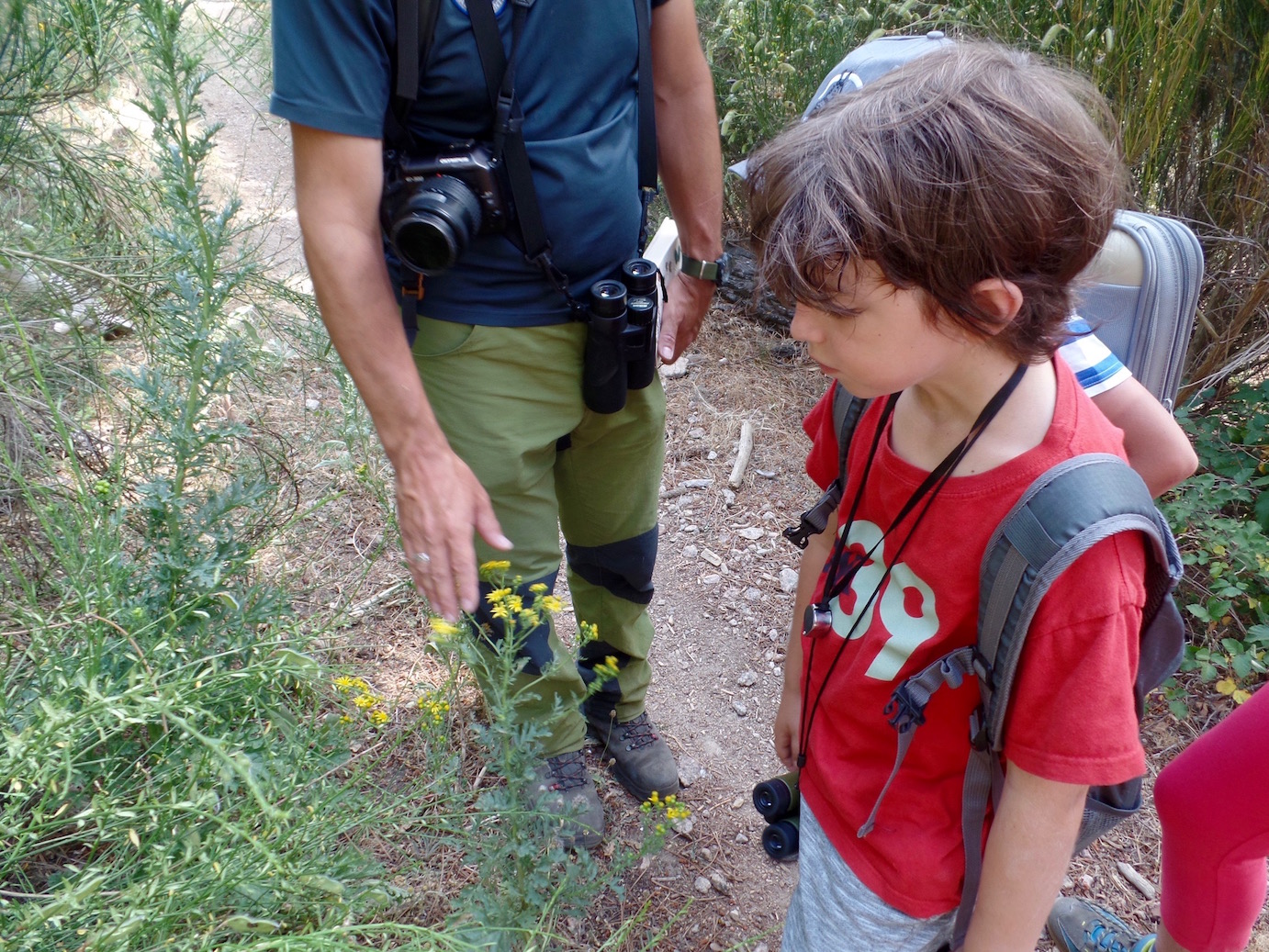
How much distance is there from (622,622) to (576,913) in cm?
78

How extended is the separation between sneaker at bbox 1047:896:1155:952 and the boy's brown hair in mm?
1589

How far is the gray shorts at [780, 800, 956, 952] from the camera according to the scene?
4.49ft

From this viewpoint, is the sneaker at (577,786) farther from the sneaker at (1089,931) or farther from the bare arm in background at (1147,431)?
the bare arm in background at (1147,431)

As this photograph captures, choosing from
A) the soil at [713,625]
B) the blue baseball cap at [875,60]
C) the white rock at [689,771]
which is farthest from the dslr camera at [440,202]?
the white rock at [689,771]

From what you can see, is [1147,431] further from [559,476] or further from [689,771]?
[689,771]

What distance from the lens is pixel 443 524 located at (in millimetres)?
1458

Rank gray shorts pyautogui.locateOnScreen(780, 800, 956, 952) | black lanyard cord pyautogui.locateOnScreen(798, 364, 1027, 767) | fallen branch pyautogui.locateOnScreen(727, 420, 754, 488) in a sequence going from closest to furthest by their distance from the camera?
black lanyard cord pyautogui.locateOnScreen(798, 364, 1027, 767), gray shorts pyautogui.locateOnScreen(780, 800, 956, 952), fallen branch pyautogui.locateOnScreen(727, 420, 754, 488)

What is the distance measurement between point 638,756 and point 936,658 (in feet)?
4.50

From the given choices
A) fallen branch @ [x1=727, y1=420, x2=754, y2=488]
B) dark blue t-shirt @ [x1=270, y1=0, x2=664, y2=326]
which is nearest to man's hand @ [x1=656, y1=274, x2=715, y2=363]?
dark blue t-shirt @ [x1=270, y1=0, x2=664, y2=326]

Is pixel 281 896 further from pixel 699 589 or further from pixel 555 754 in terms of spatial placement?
pixel 699 589

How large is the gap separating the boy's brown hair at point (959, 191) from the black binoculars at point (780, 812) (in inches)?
35.2

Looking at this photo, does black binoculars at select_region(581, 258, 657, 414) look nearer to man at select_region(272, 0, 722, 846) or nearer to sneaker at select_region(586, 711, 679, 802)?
man at select_region(272, 0, 722, 846)

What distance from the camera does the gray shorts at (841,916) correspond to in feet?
4.49

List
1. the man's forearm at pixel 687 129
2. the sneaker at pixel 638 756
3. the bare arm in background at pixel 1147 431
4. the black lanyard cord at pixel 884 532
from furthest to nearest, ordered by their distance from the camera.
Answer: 1. the sneaker at pixel 638 756
2. the man's forearm at pixel 687 129
3. the bare arm in background at pixel 1147 431
4. the black lanyard cord at pixel 884 532
